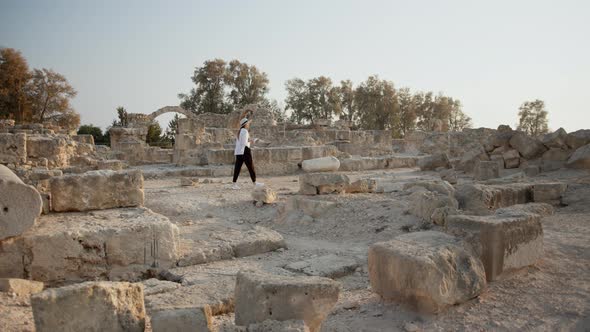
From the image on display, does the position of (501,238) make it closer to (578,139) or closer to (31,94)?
(578,139)

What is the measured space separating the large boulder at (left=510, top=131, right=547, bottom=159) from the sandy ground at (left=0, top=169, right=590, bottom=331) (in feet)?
11.7

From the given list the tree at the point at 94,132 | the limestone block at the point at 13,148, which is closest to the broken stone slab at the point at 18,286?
the limestone block at the point at 13,148

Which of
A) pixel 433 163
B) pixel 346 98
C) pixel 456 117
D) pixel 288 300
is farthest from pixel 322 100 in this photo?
pixel 288 300

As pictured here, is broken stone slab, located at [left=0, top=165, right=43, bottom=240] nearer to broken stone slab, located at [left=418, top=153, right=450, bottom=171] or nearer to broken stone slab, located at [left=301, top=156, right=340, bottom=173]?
broken stone slab, located at [left=301, top=156, right=340, bottom=173]

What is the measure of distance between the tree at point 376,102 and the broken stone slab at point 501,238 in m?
38.5

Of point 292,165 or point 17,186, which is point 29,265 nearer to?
point 17,186

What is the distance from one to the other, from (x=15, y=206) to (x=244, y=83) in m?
37.4

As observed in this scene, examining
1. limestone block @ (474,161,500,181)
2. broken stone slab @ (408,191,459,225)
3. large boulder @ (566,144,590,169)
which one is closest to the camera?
broken stone slab @ (408,191,459,225)

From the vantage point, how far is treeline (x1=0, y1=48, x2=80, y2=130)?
25.4m

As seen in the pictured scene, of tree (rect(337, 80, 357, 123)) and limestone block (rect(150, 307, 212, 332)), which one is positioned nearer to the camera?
limestone block (rect(150, 307, 212, 332))

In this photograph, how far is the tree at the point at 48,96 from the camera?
26.5m

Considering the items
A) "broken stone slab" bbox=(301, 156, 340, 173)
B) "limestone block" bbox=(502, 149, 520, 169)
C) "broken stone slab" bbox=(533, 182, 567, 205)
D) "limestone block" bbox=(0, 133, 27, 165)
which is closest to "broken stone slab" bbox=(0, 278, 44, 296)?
"limestone block" bbox=(0, 133, 27, 165)

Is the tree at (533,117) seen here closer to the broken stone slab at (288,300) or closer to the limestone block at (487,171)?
the limestone block at (487,171)

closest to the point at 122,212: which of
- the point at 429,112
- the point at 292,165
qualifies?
the point at 292,165
